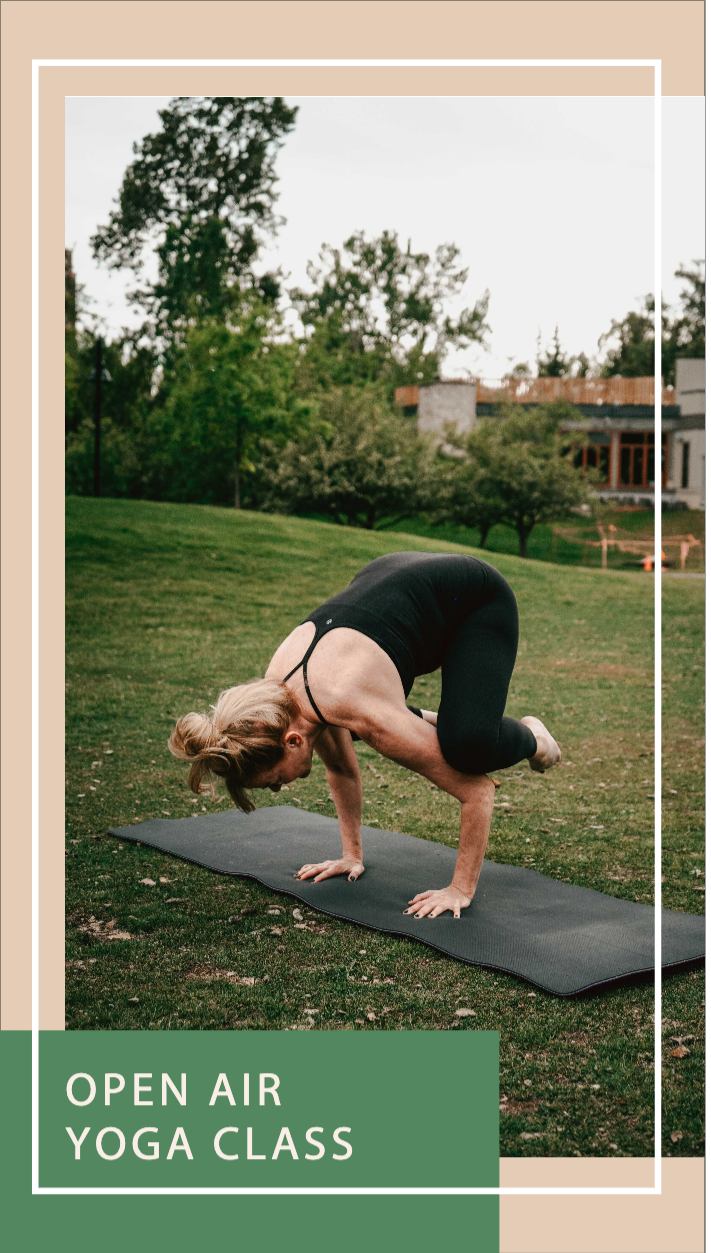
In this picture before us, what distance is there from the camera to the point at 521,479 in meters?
18.9

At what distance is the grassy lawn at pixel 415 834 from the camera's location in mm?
2623

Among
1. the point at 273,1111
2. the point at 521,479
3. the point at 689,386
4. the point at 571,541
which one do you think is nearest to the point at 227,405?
the point at 521,479

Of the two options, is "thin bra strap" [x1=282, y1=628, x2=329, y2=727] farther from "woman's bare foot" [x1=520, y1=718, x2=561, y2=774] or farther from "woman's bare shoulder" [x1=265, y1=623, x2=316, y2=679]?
"woman's bare foot" [x1=520, y1=718, x2=561, y2=774]

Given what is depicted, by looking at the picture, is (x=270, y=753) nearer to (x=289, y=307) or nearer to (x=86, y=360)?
(x=86, y=360)

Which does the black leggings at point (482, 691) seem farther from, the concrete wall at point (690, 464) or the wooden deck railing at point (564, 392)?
the concrete wall at point (690, 464)

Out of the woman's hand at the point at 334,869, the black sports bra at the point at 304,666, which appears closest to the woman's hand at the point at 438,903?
the woman's hand at the point at 334,869

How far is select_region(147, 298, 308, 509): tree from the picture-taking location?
17625 millimetres

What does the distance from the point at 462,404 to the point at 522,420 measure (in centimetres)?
391

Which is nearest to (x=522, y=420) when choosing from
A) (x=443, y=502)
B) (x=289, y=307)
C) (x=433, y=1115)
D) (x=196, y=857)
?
(x=443, y=502)

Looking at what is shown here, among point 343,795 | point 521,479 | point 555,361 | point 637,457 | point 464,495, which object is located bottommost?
point 343,795

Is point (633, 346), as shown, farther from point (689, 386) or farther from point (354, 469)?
point (354, 469)

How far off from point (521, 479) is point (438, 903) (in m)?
16.1

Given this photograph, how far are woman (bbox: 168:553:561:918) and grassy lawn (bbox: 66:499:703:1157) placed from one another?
52 cm

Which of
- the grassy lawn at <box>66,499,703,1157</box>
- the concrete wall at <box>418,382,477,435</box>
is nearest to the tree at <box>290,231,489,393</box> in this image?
the concrete wall at <box>418,382,477,435</box>
